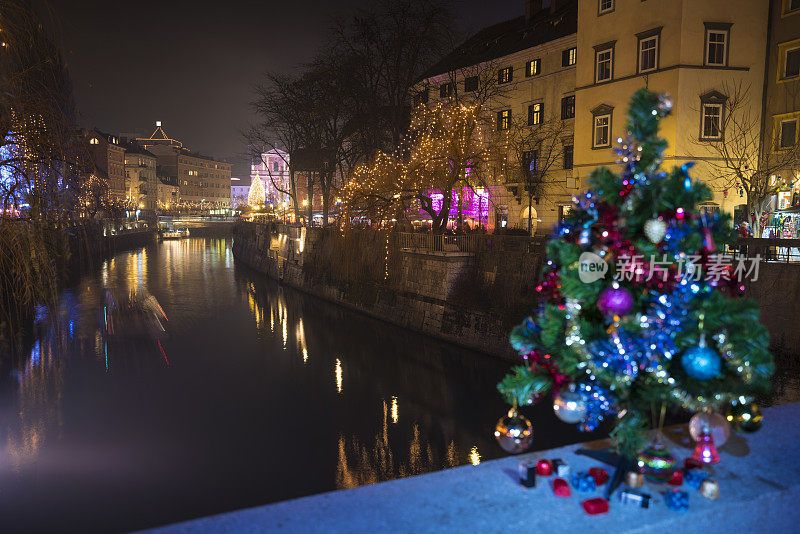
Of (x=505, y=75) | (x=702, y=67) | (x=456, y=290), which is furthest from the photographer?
(x=505, y=75)

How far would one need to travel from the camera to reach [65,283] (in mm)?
34656

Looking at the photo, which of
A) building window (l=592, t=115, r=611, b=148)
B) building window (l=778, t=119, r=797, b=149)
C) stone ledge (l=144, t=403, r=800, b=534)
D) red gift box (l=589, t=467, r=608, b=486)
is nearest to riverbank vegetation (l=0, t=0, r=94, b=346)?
stone ledge (l=144, t=403, r=800, b=534)

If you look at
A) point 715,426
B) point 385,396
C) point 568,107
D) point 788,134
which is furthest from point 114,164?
point 715,426

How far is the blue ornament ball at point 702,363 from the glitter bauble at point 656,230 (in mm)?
618

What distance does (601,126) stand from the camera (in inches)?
1028

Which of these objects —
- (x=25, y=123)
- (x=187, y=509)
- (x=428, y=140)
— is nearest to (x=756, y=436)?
(x=187, y=509)

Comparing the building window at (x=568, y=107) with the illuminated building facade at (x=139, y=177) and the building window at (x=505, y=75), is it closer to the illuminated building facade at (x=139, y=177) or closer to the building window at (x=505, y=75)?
the building window at (x=505, y=75)

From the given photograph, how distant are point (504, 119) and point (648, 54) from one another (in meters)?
12.7

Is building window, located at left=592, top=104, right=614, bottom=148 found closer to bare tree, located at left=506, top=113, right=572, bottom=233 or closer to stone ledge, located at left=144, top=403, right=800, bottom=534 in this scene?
bare tree, located at left=506, top=113, right=572, bottom=233

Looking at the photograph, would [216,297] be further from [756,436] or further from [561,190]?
[756,436]

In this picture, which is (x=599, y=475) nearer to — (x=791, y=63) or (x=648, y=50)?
(x=648, y=50)

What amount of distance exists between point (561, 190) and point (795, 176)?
1195 centimetres

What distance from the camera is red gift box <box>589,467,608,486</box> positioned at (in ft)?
10.0

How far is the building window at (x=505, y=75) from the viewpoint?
34719mm
